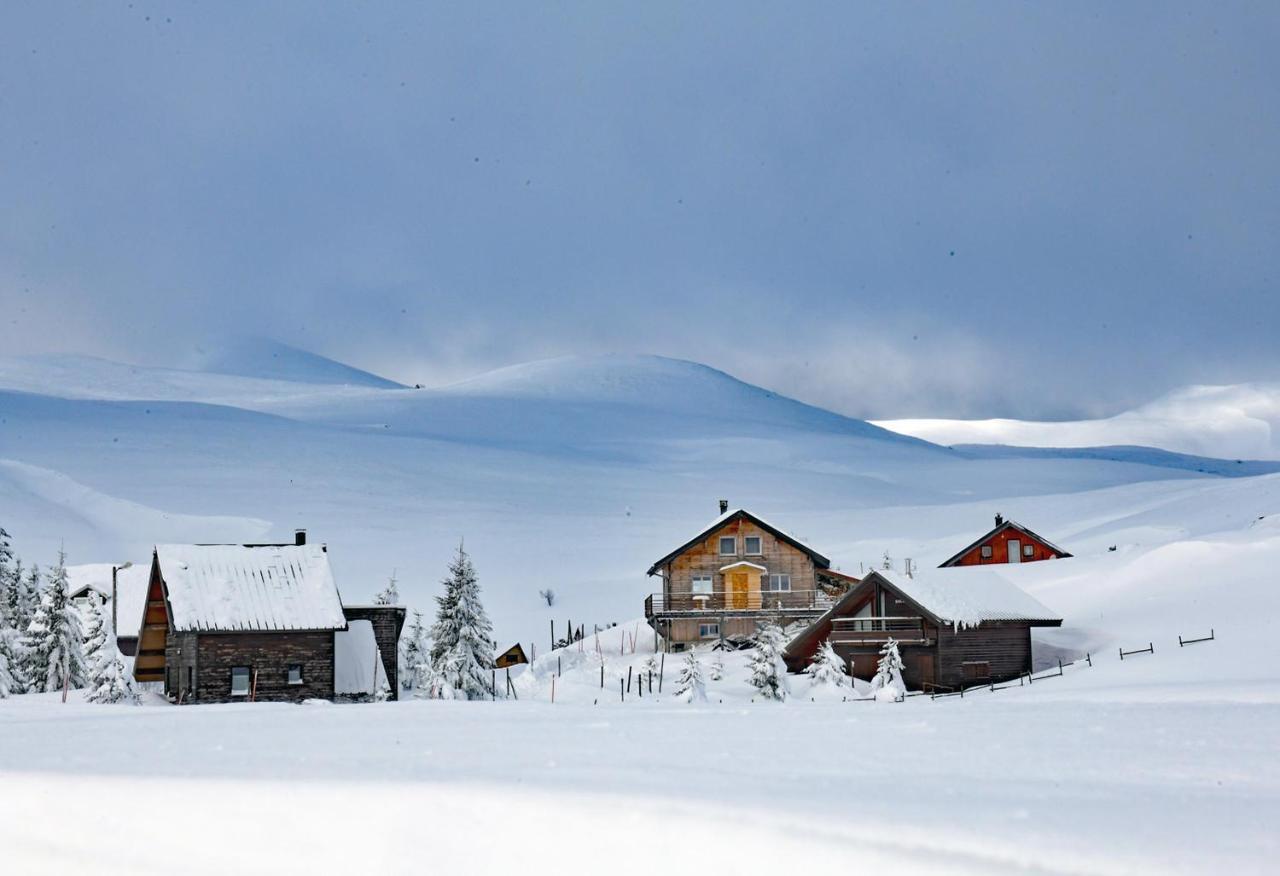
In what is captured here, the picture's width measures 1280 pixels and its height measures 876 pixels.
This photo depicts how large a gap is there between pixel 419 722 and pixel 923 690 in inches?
1281

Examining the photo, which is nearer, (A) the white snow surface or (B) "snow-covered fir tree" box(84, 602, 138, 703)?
(B) "snow-covered fir tree" box(84, 602, 138, 703)

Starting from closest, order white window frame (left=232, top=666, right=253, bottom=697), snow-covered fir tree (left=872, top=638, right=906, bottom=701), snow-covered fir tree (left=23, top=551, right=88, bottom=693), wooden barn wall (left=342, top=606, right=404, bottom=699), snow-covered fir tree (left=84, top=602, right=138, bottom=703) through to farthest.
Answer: snow-covered fir tree (left=84, top=602, right=138, bottom=703)
white window frame (left=232, top=666, right=253, bottom=697)
snow-covered fir tree (left=872, top=638, right=906, bottom=701)
wooden barn wall (left=342, top=606, right=404, bottom=699)
snow-covered fir tree (left=23, top=551, right=88, bottom=693)

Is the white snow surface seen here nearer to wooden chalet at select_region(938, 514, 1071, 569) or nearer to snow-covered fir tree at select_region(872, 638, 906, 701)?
snow-covered fir tree at select_region(872, 638, 906, 701)

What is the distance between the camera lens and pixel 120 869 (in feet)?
48.7

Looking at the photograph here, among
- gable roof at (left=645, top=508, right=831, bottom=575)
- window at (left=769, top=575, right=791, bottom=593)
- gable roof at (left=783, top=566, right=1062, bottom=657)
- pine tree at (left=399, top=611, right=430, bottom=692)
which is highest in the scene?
gable roof at (left=645, top=508, right=831, bottom=575)

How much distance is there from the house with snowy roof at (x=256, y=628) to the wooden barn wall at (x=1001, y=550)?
180 feet

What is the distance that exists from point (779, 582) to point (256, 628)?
3190cm

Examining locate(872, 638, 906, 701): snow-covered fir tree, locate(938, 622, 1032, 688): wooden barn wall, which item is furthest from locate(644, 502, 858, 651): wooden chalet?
locate(872, 638, 906, 701): snow-covered fir tree

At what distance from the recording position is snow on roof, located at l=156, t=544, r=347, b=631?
48719 mm

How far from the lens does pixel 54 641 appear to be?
6397 cm

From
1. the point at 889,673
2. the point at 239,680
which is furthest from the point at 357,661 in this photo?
the point at 889,673

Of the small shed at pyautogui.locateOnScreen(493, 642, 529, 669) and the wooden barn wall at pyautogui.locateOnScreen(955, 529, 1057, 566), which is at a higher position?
the wooden barn wall at pyautogui.locateOnScreen(955, 529, 1057, 566)

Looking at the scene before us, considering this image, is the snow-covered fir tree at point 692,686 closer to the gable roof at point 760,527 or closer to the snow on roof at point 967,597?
the snow on roof at point 967,597

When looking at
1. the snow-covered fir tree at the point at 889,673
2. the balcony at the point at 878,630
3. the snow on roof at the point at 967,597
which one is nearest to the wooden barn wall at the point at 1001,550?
the snow on roof at the point at 967,597
